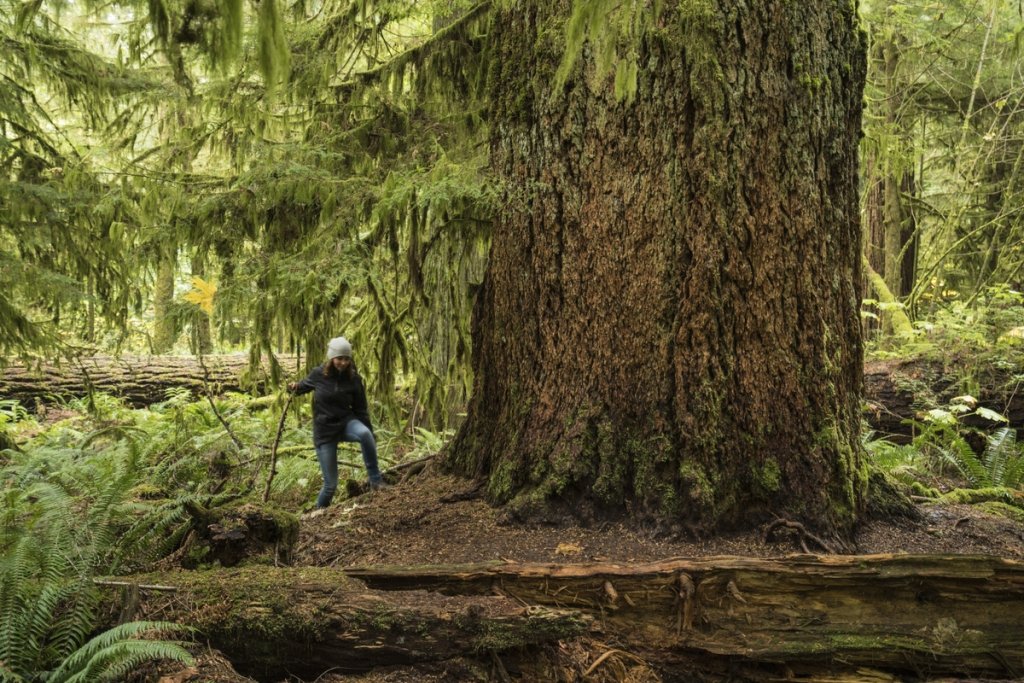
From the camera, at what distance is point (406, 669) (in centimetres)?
329

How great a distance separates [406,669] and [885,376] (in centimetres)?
815

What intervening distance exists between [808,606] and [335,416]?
399cm

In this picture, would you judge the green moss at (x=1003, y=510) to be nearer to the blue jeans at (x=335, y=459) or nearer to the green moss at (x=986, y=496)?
the green moss at (x=986, y=496)

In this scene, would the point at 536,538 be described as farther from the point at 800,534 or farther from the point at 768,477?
the point at 800,534

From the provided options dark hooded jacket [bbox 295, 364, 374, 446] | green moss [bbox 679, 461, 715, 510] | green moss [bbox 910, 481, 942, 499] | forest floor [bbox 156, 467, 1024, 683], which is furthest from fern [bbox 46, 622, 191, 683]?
green moss [bbox 910, 481, 942, 499]

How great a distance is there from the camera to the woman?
595cm

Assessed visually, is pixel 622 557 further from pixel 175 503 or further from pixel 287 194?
pixel 287 194

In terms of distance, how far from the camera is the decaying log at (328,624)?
3.27m

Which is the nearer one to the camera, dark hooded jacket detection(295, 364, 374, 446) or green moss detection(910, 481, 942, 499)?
green moss detection(910, 481, 942, 499)

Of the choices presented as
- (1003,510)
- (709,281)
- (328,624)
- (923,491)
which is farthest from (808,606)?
(1003,510)

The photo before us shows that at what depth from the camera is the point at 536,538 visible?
14.1ft

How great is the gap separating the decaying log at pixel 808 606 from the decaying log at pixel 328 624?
411 millimetres

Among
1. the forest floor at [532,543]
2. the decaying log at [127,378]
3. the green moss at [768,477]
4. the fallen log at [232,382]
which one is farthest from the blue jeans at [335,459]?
the decaying log at [127,378]

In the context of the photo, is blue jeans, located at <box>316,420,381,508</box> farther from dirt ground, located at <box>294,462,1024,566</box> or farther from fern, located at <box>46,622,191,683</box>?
fern, located at <box>46,622,191,683</box>
